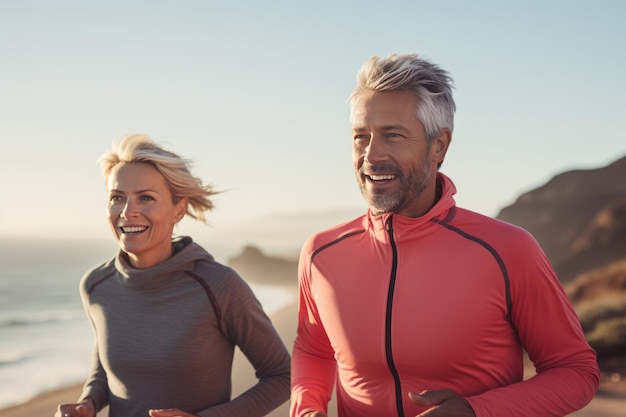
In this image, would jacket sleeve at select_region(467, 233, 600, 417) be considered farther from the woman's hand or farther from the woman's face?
the woman's hand

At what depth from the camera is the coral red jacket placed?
6.60 ft

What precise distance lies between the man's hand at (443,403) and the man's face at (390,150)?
57 centimetres

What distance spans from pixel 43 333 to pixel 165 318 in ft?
54.3

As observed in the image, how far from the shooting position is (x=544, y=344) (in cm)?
204

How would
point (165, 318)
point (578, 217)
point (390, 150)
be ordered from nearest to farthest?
point (390, 150) → point (165, 318) → point (578, 217)

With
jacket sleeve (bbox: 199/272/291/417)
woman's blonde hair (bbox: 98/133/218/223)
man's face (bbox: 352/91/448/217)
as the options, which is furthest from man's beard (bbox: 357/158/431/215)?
woman's blonde hair (bbox: 98/133/218/223)

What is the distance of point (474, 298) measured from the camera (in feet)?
6.71

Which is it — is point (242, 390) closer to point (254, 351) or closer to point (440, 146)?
point (254, 351)

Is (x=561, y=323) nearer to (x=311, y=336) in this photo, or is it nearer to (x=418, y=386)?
(x=418, y=386)

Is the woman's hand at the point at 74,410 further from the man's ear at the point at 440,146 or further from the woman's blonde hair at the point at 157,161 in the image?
the man's ear at the point at 440,146

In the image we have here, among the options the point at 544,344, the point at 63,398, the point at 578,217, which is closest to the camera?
the point at 544,344

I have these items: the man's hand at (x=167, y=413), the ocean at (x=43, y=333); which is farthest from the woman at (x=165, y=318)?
the ocean at (x=43, y=333)

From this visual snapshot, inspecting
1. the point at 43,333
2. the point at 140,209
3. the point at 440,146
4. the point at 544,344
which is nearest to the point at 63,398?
the point at 140,209

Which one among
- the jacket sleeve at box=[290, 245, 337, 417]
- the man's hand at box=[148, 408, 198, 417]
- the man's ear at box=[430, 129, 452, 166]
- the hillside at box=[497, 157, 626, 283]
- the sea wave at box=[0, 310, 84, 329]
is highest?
the man's ear at box=[430, 129, 452, 166]
